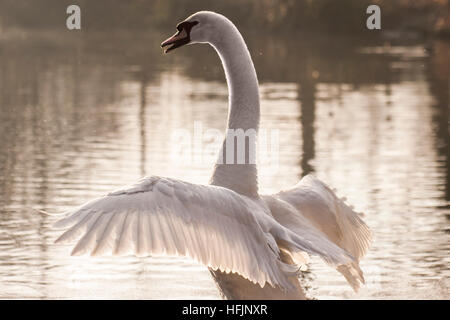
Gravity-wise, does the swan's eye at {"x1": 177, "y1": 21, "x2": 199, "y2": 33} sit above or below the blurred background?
above

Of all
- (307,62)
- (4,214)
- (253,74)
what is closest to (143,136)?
(4,214)

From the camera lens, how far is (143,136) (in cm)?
1642

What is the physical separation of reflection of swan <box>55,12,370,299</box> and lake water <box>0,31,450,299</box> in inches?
73.4

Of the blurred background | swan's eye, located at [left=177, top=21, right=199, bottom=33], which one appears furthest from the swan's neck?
the blurred background

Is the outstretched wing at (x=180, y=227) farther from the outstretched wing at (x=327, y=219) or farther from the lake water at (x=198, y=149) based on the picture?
the lake water at (x=198, y=149)

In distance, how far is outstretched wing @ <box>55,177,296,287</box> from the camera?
16.5 ft

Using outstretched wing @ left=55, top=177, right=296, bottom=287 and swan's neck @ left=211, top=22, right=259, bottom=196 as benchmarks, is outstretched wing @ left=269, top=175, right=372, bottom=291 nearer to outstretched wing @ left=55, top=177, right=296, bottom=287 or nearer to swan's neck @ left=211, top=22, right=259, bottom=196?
swan's neck @ left=211, top=22, right=259, bottom=196

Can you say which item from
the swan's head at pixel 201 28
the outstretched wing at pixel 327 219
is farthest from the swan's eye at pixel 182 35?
the outstretched wing at pixel 327 219

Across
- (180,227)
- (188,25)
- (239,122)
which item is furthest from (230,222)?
(188,25)

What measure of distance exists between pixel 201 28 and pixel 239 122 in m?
0.69

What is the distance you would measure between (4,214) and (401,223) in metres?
3.76

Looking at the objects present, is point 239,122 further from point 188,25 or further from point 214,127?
point 214,127
